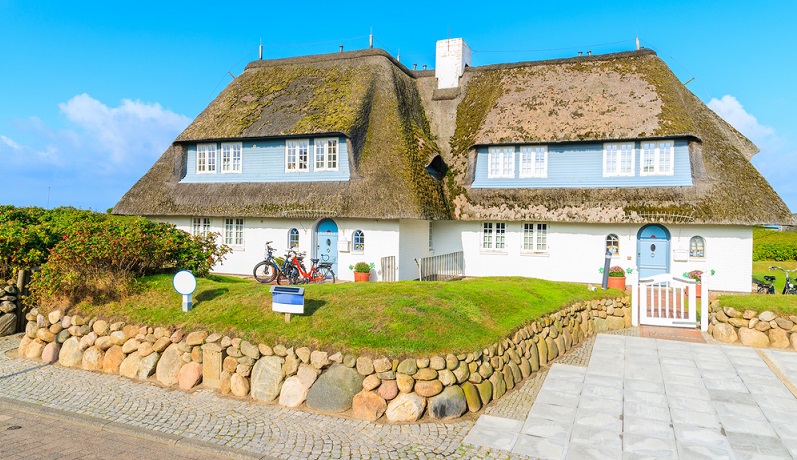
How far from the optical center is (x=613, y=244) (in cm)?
1866

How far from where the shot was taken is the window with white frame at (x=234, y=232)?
67.0 feet

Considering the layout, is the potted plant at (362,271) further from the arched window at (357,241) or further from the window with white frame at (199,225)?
the window with white frame at (199,225)

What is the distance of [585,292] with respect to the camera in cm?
1277

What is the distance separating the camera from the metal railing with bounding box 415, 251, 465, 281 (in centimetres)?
1759

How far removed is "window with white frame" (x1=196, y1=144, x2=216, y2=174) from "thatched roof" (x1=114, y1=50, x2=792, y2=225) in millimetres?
544

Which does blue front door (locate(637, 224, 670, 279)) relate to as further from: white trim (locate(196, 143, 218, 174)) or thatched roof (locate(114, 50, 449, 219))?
white trim (locate(196, 143, 218, 174))

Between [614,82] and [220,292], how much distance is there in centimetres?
1710

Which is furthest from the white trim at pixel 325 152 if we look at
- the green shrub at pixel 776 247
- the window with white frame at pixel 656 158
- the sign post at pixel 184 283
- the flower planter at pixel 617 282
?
the green shrub at pixel 776 247

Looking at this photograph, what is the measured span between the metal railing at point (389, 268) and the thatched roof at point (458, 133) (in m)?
1.55

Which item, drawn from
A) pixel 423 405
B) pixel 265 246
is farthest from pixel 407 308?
pixel 265 246

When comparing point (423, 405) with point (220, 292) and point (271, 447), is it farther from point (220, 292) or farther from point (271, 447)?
point (220, 292)

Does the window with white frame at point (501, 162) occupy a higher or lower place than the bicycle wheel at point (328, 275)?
higher

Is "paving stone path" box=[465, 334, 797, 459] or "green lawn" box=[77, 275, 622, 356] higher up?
"green lawn" box=[77, 275, 622, 356]

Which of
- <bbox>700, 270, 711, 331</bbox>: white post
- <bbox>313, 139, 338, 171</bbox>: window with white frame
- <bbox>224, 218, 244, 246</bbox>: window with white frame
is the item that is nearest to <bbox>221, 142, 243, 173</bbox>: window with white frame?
<bbox>224, 218, 244, 246</bbox>: window with white frame
